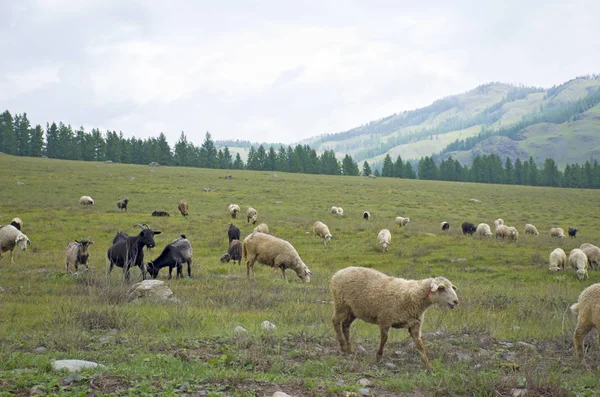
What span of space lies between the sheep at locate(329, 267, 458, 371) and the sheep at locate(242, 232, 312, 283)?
7.61m

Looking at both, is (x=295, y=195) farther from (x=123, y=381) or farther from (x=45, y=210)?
(x=123, y=381)

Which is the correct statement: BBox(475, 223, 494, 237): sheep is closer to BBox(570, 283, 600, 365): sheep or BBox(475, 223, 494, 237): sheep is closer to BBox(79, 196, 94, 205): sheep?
BBox(570, 283, 600, 365): sheep

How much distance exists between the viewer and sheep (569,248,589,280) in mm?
19094

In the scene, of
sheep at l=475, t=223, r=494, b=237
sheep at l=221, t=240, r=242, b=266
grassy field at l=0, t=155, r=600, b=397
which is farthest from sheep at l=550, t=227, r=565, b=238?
sheep at l=221, t=240, r=242, b=266

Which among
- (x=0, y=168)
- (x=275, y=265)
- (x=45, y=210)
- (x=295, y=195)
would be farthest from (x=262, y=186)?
(x=275, y=265)

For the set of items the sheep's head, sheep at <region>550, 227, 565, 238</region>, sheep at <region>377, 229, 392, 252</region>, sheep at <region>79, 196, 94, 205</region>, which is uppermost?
sheep at <region>79, 196, 94, 205</region>

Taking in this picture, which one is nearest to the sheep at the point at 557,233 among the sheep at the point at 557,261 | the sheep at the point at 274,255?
the sheep at the point at 557,261

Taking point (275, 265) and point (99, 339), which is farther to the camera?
point (275, 265)

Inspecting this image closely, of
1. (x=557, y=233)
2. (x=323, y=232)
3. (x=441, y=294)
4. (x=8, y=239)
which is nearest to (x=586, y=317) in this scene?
(x=441, y=294)

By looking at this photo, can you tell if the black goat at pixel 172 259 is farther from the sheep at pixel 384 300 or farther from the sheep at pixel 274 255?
the sheep at pixel 384 300

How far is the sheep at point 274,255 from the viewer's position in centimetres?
1652

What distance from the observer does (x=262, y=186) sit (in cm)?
5628

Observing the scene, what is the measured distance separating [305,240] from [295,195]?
2307 cm

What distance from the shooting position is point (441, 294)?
7719 millimetres
